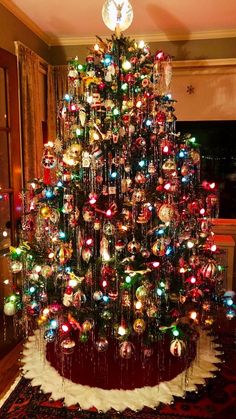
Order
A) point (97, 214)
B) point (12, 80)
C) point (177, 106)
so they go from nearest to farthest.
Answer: point (97, 214) → point (12, 80) → point (177, 106)

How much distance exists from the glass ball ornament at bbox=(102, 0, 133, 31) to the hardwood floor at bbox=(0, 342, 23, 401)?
2277 millimetres

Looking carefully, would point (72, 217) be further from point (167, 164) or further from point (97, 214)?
point (167, 164)

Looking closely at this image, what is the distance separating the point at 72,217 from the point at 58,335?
80 centimetres

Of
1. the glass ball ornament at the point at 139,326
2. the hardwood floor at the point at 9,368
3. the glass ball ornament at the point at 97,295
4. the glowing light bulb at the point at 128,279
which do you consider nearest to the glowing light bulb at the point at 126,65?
the glowing light bulb at the point at 128,279

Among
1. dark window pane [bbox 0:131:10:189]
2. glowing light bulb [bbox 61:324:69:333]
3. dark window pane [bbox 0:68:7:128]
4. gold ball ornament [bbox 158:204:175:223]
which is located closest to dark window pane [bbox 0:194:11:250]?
dark window pane [bbox 0:131:10:189]

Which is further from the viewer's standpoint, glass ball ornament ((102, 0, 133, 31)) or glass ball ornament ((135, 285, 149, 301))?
glass ball ornament ((102, 0, 133, 31))

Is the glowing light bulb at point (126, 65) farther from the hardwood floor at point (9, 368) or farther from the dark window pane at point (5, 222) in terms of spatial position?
the hardwood floor at point (9, 368)

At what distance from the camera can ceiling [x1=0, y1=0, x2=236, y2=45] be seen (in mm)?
2742

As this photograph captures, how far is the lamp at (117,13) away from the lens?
2.09 m

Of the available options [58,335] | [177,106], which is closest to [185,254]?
[58,335]

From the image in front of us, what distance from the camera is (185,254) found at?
219cm

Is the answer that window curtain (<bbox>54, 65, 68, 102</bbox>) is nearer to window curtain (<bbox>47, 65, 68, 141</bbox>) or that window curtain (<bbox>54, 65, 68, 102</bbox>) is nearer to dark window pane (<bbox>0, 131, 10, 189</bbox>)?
window curtain (<bbox>47, 65, 68, 141</bbox>)

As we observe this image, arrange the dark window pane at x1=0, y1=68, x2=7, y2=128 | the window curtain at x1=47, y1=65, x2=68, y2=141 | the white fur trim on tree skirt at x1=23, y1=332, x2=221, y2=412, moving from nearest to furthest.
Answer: the white fur trim on tree skirt at x1=23, y1=332, x2=221, y2=412 < the dark window pane at x1=0, y1=68, x2=7, y2=128 < the window curtain at x1=47, y1=65, x2=68, y2=141

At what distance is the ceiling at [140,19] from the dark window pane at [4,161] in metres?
1.04
